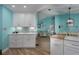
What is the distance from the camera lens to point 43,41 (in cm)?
399

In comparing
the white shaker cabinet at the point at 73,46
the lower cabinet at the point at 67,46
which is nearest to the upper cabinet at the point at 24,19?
the lower cabinet at the point at 67,46

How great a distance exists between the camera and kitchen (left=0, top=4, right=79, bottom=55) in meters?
3.39

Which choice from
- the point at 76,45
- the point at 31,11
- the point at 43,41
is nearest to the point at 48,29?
the point at 43,41

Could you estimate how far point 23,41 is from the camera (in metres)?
4.30

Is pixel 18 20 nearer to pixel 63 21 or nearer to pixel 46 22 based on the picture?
pixel 46 22

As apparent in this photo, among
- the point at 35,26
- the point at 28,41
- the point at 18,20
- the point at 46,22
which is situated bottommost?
the point at 28,41

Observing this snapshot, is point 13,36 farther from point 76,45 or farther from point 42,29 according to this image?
point 76,45

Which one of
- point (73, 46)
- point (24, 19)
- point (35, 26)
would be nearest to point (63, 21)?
point (35, 26)

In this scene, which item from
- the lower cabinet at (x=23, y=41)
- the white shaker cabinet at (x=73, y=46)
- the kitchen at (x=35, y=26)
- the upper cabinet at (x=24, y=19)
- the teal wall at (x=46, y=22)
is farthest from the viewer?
the upper cabinet at (x=24, y=19)

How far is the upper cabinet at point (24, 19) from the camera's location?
4641 mm

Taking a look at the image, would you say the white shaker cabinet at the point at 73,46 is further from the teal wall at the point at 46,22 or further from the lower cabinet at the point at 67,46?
Result: the teal wall at the point at 46,22

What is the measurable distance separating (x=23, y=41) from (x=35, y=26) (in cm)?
73

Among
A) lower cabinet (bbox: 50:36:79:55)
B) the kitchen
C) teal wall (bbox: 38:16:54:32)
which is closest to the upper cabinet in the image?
the kitchen

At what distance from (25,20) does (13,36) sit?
0.90m
